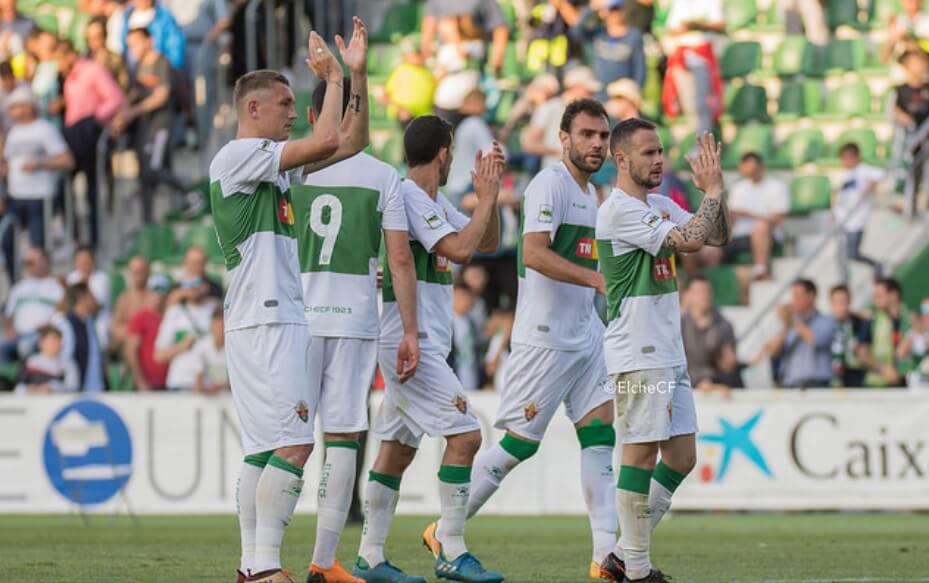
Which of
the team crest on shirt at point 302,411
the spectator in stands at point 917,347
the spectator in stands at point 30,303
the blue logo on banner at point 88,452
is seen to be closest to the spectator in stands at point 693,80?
the spectator in stands at point 917,347

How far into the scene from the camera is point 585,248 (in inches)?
434

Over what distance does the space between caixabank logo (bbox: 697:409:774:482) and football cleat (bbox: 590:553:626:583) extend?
6.67 m

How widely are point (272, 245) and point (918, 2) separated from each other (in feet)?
50.8

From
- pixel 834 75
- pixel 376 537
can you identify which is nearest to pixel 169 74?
pixel 834 75

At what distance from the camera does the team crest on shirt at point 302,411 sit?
362 inches

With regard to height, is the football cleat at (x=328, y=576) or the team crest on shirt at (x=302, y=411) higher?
the team crest on shirt at (x=302, y=411)

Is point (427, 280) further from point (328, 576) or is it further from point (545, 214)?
point (328, 576)

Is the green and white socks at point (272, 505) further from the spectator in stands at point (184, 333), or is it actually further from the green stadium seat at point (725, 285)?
the green stadium seat at point (725, 285)

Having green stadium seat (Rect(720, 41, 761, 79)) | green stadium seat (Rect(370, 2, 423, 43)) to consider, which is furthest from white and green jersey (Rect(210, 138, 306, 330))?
green stadium seat (Rect(370, 2, 423, 43))

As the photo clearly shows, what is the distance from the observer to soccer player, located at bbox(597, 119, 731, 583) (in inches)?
387

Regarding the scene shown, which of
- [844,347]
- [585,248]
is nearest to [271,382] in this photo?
[585,248]

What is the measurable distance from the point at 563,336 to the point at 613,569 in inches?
57.7

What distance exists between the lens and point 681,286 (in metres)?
19.3

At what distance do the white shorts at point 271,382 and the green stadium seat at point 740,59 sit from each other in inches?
594
